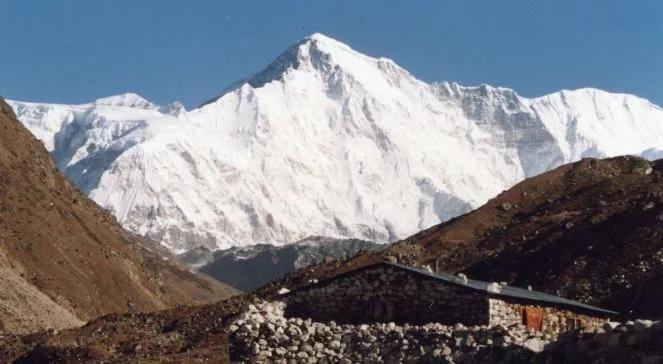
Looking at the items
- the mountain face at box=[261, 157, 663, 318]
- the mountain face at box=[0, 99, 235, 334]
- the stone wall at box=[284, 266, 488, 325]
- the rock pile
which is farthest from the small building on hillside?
the mountain face at box=[0, 99, 235, 334]

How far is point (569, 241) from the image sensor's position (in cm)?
6712

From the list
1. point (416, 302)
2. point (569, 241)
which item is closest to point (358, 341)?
point (416, 302)

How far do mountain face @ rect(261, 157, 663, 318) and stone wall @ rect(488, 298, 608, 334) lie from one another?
53.8ft

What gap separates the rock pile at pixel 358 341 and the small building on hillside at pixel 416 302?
0.75 metres

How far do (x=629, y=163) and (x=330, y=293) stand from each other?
8116 centimetres

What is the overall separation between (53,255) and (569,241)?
68.7 meters

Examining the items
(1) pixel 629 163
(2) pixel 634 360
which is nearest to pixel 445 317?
(2) pixel 634 360

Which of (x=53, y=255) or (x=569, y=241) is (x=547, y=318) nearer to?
(x=569, y=241)

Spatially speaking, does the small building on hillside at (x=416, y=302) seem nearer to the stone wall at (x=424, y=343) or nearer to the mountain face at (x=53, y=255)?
the stone wall at (x=424, y=343)

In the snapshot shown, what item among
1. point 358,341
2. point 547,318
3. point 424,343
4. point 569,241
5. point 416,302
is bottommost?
point 424,343

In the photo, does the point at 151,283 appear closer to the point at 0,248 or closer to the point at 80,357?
the point at 0,248

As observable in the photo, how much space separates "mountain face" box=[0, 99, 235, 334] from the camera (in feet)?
304

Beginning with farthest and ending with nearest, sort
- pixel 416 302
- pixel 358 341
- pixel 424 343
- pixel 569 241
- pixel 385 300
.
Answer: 1. pixel 569 241
2. pixel 385 300
3. pixel 416 302
4. pixel 358 341
5. pixel 424 343

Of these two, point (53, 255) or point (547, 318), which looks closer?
point (547, 318)
